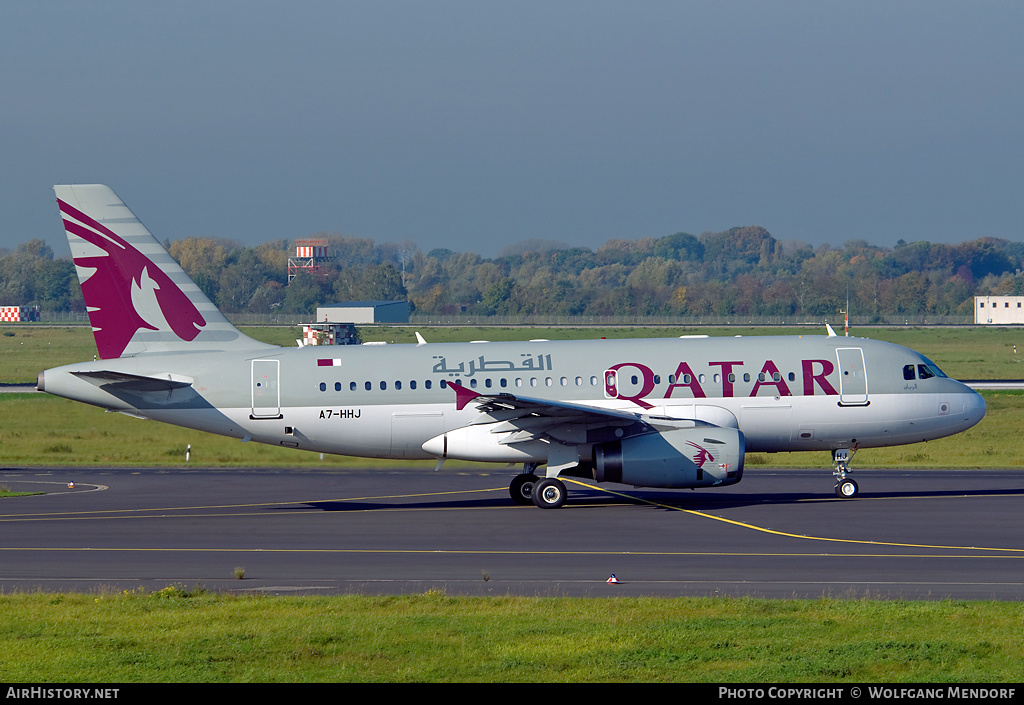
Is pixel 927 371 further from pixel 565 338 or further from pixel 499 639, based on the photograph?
pixel 565 338

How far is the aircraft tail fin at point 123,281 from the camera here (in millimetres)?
32219

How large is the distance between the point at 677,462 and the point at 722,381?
131 inches

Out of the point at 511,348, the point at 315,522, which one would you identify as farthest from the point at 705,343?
the point at 315,522

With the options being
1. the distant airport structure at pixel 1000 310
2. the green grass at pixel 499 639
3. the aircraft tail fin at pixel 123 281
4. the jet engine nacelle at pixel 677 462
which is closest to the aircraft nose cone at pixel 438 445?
the jet engine nacelle at pixel 677 462

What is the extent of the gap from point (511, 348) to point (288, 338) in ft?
340

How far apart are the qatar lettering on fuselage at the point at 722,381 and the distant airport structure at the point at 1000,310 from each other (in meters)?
161

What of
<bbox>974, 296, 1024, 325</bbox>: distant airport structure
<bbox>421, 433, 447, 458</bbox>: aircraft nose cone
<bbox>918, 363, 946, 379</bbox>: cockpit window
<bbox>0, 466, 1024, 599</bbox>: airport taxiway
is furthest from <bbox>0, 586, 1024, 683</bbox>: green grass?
<bbox>974, 296, 1024, 325</bbox>: distant airport structure

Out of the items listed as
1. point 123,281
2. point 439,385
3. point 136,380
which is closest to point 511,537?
point 439,385

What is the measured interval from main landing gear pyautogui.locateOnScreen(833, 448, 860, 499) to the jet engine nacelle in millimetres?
4463

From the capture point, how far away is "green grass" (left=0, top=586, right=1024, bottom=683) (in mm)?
14070

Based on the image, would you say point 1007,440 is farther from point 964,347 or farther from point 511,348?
point 964,347

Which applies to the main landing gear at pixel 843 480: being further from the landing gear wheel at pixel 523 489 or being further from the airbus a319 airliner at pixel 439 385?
the landing gear wheel at pixel 523 489

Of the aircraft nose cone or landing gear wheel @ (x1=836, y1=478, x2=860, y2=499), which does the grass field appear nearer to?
landing gear wheel @ (x1=836, y1=478, x2=860, y2=499)

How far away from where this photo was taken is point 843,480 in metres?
33.8
